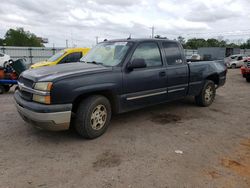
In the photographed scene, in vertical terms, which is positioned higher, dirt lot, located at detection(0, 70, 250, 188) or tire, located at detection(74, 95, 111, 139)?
tire, located at detection(74, 95, 111, 139)

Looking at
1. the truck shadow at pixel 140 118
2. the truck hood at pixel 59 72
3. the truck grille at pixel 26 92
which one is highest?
the truck hood at pixel 59 72

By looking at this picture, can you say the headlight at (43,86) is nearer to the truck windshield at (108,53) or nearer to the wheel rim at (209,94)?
the truck windshield at (108,53)

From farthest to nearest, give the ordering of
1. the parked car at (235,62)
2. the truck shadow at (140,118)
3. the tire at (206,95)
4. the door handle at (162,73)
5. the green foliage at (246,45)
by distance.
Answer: the green foliage at (246,45) → the parked car at (235,62) → the tire at (206,95) → the door handle at (162,73) → the truck shadow at (140,118)

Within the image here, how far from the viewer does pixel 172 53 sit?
17.7 feet

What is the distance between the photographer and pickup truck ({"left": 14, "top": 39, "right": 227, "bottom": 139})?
3.59 metres

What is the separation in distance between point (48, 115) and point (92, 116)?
0.80 m

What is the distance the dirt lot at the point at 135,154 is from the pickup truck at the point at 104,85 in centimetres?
44

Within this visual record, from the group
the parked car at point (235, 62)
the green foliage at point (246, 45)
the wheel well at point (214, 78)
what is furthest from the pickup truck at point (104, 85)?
Answer: the green foliage at point (246, 45)

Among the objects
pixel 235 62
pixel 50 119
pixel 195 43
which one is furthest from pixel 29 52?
pixel 195 43

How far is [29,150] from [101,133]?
4.21 ft

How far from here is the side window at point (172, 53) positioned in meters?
5.26

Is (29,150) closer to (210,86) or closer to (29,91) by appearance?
(29,91)

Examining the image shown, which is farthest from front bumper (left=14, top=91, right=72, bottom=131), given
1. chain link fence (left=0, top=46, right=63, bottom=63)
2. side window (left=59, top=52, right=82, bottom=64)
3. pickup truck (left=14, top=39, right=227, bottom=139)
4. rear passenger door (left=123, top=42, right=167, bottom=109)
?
chain link fence (left=0, top=46, right=63, bottom=63)

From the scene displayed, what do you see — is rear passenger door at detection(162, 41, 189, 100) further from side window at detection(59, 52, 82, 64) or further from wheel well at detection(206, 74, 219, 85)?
side window at detection(59, 52, 82, 64)
